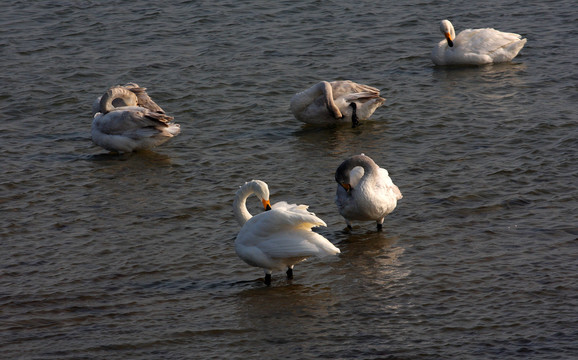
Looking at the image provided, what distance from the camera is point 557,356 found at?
6.66 m

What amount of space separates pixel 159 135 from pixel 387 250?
4783 millimetres

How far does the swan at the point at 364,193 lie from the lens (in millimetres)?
9305

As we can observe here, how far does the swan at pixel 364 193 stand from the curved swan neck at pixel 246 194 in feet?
3.35

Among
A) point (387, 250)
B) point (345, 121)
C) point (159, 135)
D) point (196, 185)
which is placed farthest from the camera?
point (345, 121)

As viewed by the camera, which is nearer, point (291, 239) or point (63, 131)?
point (291, 239)

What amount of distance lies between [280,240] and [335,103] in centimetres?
536

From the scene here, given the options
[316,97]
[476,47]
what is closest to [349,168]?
[316,97]

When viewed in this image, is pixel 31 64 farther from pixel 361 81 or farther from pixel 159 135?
pixel 361 81

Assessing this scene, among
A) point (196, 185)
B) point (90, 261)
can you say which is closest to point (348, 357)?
point (90, 261)

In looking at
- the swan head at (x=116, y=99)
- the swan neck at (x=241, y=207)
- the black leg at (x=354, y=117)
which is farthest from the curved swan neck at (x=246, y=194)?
the swan head at (x=116, y=99)

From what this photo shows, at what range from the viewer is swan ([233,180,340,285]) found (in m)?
8.12

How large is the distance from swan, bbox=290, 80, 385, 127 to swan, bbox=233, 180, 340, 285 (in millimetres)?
4993

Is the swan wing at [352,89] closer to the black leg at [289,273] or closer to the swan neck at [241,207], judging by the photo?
the swan neck at [241,207]

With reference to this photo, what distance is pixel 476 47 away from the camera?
15.2m
